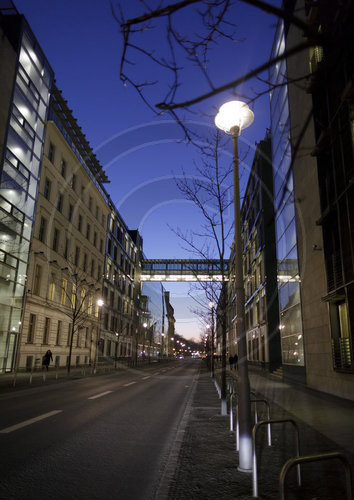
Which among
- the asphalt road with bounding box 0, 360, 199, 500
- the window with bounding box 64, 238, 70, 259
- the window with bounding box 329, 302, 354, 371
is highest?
the window with bounding box 64, 238, 70, 259

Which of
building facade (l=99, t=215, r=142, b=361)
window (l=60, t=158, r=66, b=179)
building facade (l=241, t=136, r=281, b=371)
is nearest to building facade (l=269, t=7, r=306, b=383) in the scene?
building facade (l=241, t=136, r=281, b=371)

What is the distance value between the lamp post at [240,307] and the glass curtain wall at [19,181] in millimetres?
20314

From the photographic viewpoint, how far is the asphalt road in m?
4.97

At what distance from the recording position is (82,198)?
4053 centimetres

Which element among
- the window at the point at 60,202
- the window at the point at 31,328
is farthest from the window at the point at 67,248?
the window at the point at 31,328

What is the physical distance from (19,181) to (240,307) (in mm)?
23613

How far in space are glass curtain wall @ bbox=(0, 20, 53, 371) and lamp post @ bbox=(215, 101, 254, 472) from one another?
20.3 meters

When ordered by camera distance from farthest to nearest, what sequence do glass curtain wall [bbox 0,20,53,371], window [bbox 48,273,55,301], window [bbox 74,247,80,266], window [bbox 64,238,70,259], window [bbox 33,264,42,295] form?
1. window [bbox 74,247,80,266]
2. window [bbox 64,238,70,259]
3. window [bbox 48,273,55,301]
4. window [bbox 33,264,42,295]
5. glass curtain wall [bbox 0,20,53,371]

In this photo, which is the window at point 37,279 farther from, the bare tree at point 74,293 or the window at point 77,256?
the window at point 77,256

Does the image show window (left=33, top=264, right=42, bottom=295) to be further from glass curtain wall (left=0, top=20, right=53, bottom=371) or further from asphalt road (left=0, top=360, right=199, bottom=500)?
asphalt road (left=0, top=360, right=199, bottom=500)

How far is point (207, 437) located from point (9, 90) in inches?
983

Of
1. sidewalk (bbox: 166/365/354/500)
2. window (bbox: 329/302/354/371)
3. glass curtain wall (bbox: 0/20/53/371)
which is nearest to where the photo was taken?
sidewalk (bbox: 166/365/354/500)

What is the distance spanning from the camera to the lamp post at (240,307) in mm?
5480

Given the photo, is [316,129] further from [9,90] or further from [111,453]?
[9,90]
